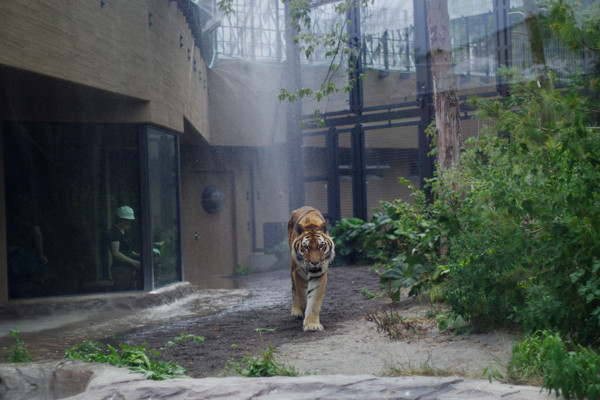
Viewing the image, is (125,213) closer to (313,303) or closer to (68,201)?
(68,201)

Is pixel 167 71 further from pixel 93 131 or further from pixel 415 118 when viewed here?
pixel 415 118

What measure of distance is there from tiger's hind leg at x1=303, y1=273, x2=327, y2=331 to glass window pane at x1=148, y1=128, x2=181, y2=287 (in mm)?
2998

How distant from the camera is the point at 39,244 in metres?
7.85

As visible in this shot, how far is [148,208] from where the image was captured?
26.5 feet

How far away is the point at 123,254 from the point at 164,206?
40.2 inches

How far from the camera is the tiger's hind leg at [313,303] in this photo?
593 centimetres

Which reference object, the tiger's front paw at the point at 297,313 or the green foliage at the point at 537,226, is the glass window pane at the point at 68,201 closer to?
the tiger's front paw at the point at 297,313

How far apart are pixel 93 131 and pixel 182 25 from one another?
270 centimetres

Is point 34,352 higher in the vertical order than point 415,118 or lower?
lower

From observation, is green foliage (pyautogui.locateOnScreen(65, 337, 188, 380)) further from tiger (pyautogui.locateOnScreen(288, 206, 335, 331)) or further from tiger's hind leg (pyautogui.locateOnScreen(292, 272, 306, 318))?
tiger's hind leg (pyautogui.locateOnScreen(292, 272, 306, 318))

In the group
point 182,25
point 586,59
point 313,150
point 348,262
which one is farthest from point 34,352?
point 313,150

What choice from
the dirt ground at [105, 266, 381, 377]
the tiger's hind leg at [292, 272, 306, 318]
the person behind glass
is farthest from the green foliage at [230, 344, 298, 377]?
the person behind glass

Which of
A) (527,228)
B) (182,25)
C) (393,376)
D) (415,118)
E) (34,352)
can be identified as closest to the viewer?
(393,376)

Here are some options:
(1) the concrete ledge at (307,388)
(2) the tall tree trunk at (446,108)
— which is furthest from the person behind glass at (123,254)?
(2) the tall tree trunk at (446,108)
